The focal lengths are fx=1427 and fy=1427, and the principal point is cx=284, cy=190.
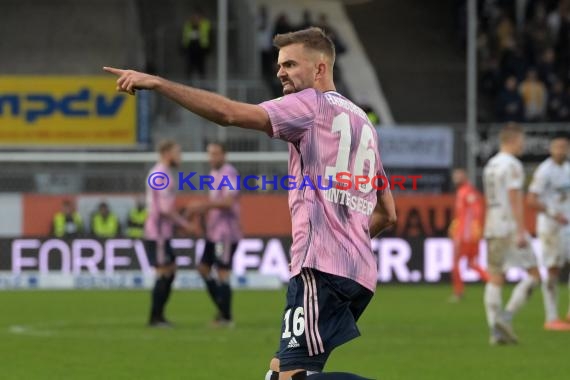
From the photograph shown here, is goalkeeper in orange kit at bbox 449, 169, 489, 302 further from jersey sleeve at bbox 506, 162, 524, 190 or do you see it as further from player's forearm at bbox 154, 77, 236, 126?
player's forearm at bbox 154, 77, 236, 126

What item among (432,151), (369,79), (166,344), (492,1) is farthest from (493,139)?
(166,344)

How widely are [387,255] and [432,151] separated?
297 cm

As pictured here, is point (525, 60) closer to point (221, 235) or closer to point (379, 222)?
point (221, 235)

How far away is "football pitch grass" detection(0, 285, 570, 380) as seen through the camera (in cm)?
1170

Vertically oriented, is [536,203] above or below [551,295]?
above

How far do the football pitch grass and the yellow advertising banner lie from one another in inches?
326

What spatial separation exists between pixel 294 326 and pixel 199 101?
1184 millimetres

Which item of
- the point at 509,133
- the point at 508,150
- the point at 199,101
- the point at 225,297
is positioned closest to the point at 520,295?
the point at 508,150

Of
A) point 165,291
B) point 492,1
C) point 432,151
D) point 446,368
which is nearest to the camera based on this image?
point 446,368

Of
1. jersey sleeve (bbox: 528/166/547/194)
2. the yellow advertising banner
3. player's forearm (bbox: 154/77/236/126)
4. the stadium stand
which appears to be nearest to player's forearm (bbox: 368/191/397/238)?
player's forearm (bbox: 154/77/236/126)

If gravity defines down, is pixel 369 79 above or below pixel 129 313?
above

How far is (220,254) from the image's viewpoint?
16.5 meters

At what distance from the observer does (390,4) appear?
3769 centimetres

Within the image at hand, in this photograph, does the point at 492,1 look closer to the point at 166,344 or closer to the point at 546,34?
the point at 546,34
